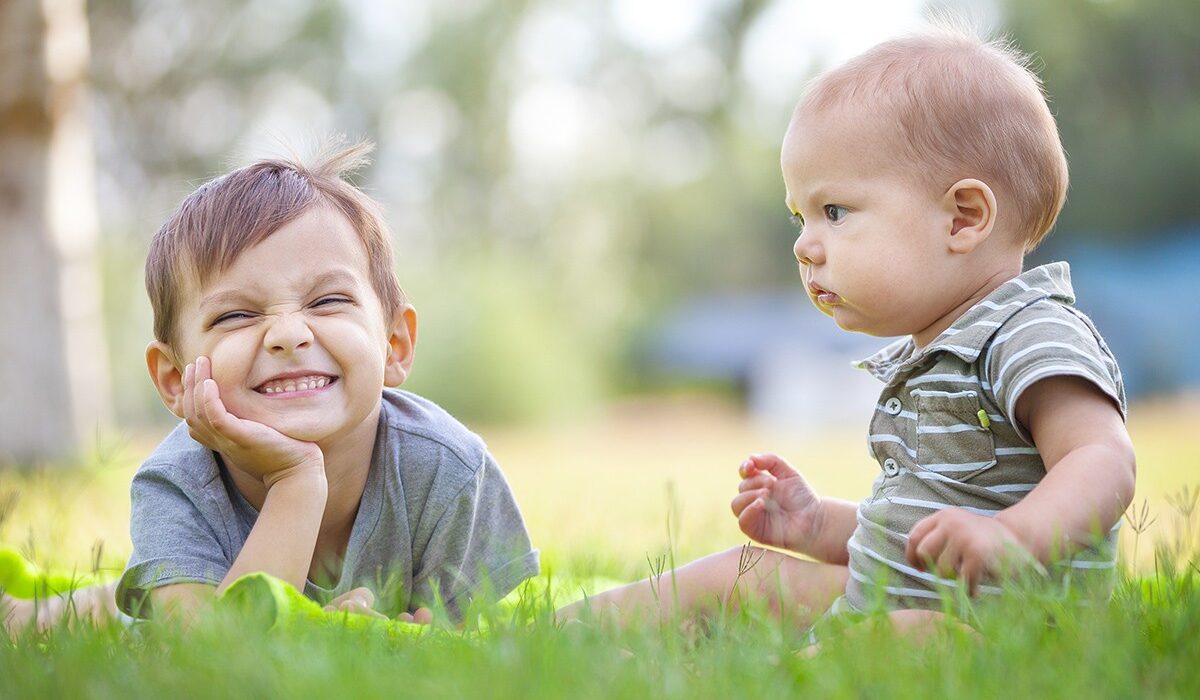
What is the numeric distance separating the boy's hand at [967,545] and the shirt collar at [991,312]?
0.39 m

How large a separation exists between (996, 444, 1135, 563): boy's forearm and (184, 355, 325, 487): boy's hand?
4.08 feet

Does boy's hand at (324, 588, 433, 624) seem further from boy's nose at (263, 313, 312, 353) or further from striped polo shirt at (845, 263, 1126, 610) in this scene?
striped polo shirt at (845, 263, 1126, 610)

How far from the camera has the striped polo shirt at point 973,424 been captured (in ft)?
6.08

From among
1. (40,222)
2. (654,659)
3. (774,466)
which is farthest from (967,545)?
(40,222)

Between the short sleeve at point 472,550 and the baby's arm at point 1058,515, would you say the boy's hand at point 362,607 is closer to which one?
the short sleeve at point 472,550

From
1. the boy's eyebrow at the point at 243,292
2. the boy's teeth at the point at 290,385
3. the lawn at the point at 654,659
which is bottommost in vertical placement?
the lawn at the point at 654,659

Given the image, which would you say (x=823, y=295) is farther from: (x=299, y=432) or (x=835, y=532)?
(x=299, y=432)

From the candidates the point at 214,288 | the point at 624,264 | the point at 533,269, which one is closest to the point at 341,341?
the point at 214,288

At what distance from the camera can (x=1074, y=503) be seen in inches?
66.1

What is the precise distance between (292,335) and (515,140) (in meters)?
13.7

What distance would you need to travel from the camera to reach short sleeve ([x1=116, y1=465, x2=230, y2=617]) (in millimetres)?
2049

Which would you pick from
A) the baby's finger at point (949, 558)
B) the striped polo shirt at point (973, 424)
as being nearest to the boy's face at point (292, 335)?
the striped polo shirt at point (973, 424)

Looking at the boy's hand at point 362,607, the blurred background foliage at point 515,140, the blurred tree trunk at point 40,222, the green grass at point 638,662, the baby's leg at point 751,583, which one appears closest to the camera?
the green grass at point 638,662

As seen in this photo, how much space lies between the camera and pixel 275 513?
2082 millimetres
